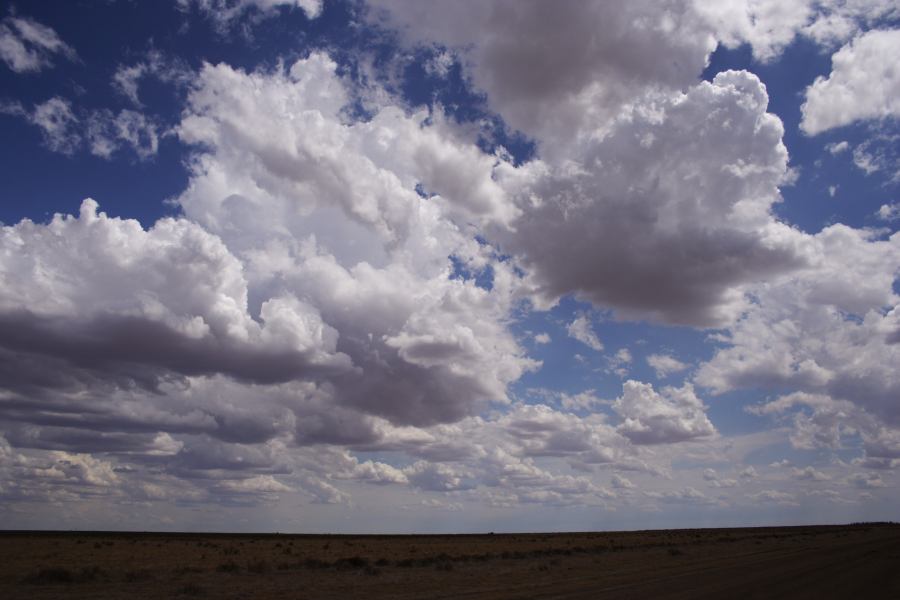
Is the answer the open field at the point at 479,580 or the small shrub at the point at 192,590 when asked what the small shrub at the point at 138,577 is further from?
the small shrub at the point at 192,590

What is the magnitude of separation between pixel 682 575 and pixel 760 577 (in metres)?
3.86

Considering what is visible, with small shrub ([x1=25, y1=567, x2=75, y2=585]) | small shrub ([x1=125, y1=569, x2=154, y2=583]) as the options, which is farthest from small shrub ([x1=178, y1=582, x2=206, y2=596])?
small shrub ([x1=25, y1=567, x2=75, y2=585])

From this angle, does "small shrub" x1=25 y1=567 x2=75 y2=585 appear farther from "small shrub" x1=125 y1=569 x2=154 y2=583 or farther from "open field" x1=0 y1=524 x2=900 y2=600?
"small shrub" x1=125 y1=569 x2=154 y2=583

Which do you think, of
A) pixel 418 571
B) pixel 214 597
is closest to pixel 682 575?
pixel 418 571

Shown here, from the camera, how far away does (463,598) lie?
84.2ft

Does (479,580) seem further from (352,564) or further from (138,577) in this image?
(138,577)

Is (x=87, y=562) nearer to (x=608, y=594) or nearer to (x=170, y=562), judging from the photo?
(x=170, y=562)

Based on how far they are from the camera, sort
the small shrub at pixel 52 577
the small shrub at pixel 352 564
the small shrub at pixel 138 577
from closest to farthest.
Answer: the small shrub at pixel 52 577 < the small shrub at pixel 138 577 < the small shrub at pixel 352 564

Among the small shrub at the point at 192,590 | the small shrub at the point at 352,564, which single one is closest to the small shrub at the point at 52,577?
the small shrub at the point at 192,590

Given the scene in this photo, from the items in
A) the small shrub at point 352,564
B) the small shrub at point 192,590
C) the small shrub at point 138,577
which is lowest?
the small shrub at point 192,590

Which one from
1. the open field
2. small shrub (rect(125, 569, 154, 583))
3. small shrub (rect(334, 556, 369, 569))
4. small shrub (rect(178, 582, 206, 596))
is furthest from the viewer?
small shrub (rect(334, 556, 369, 569))

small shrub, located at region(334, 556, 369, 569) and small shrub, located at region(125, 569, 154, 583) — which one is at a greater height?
small shrub, located at region(334, 556, 369, 569)

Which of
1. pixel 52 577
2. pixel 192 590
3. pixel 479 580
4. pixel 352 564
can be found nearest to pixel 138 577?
pixel 52 577

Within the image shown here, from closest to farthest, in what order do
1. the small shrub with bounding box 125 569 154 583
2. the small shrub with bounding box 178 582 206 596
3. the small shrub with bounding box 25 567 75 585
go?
the small shrub with bounding box 178 582 206 596, the small shrub with bounding box 25 567 75 585, the small shrub with bounding box 125 569 154 583
